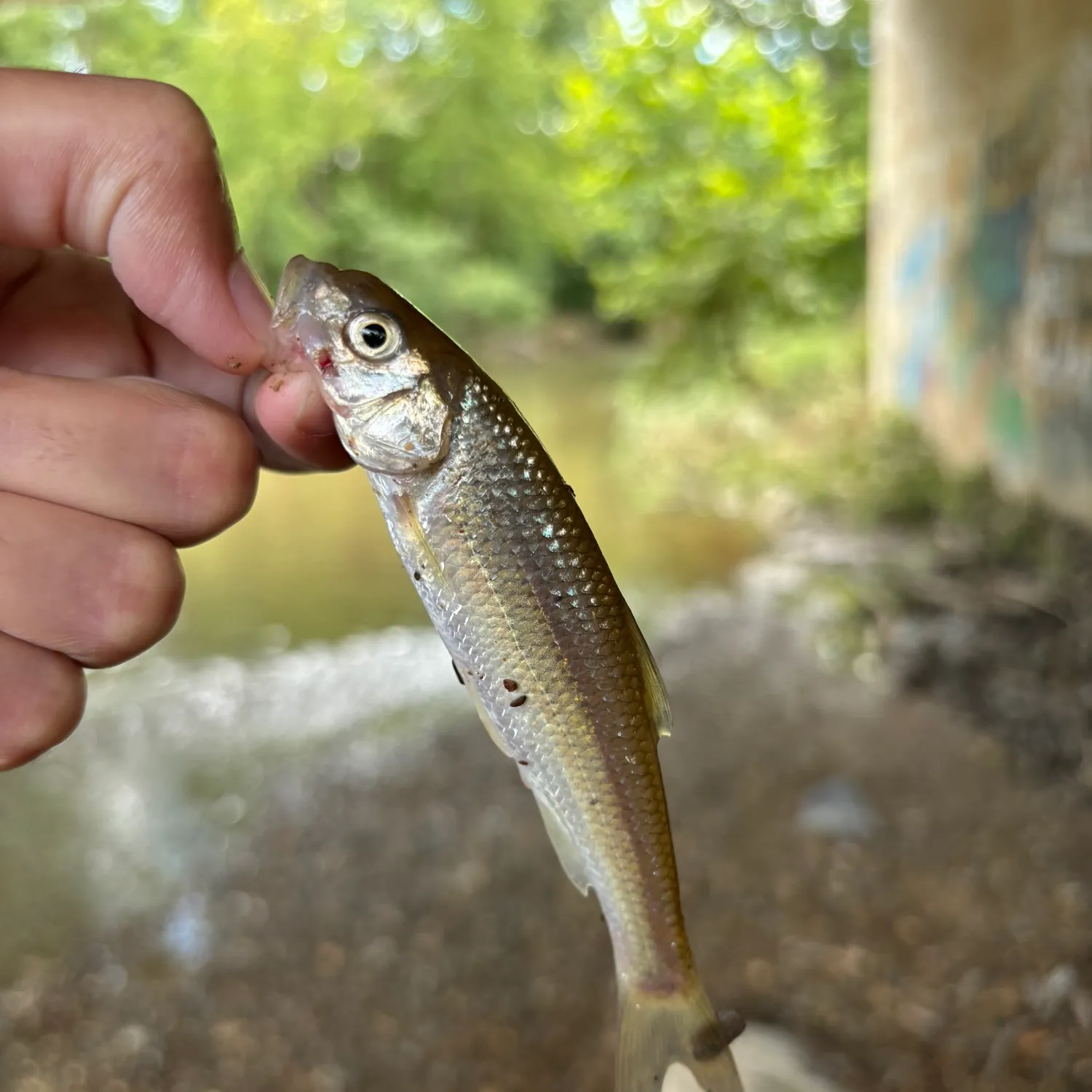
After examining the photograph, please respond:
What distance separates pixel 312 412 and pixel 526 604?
296 mm

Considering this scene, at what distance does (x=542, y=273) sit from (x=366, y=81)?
7.96 feet

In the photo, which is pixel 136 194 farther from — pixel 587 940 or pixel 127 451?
pixel 587 940

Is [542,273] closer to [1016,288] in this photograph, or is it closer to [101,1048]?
[1016,288]

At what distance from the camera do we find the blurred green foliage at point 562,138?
5.90m

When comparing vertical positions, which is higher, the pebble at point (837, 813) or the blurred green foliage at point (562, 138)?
the blurred green foliage at point (562, 138)

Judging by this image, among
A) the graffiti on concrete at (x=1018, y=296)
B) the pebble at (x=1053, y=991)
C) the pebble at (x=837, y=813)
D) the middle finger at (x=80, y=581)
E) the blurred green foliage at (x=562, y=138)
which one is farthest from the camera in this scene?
the blurred green foliage at (x=562, y=138)

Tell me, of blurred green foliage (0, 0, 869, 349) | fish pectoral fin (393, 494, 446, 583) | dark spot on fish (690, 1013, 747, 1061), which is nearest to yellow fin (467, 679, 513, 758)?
fish pectoral fin (393, 494, 446, 583)

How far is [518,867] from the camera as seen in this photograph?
9.17ft

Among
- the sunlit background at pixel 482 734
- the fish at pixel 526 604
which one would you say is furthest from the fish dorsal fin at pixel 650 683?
the sunlit background at pixel 482 734

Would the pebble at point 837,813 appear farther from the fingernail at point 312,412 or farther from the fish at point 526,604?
the fingernail at point 312,412

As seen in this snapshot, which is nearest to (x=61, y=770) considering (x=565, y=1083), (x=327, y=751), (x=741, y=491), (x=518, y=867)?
(x=327, y=751)

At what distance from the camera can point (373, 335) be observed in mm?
891

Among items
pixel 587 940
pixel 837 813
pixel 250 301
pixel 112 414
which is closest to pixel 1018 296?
pixel 837 813

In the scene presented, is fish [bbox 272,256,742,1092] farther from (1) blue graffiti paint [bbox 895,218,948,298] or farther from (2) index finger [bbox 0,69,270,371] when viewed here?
(1) blue graffiti paint [bbox 895,218,948,298]
